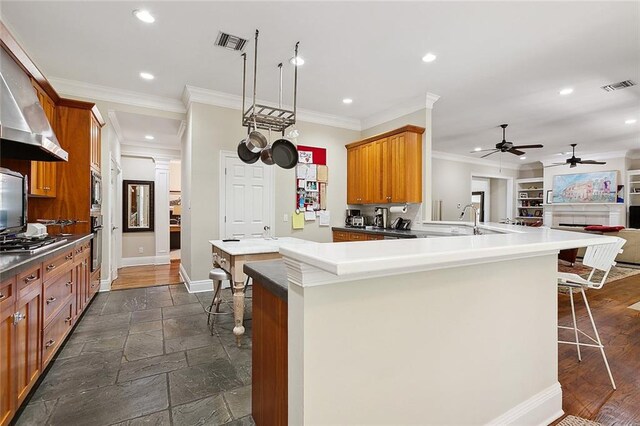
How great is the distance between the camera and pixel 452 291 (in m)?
1.31

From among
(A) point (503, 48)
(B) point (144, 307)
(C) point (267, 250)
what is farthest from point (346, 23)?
(B) point (144, 307)

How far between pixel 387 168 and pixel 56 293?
166 inches

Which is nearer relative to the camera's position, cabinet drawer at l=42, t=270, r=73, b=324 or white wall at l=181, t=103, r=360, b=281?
cabinet drawer at l=42, t=270, r=73, b=324

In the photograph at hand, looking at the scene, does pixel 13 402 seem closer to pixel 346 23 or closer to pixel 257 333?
pixel 257 333

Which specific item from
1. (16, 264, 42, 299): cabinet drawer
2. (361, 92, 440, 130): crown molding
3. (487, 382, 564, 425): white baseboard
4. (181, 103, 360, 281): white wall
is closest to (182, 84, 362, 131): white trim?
(181, 103, 360, 281): white wall

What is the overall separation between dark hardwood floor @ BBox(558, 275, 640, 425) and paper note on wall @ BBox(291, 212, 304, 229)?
3.62 meters

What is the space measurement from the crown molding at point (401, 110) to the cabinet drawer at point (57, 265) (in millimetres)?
4564

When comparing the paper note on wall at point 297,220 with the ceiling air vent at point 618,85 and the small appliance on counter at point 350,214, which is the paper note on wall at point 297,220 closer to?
the small appliance on counter at point 350,214

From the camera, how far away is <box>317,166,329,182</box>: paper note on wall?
17.3 feet

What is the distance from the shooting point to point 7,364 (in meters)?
1.52

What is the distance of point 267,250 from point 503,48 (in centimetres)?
315

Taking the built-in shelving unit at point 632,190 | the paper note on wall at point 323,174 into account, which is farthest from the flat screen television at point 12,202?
the built-in shelving unit at point 632,190

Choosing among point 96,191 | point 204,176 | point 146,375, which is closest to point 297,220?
point 204,176

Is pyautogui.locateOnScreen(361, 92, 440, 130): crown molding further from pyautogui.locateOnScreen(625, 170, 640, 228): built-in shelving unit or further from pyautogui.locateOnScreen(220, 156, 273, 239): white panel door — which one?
pyautogui.locateOnScreen(625, 170, 640, 228): built-in shelving unit
